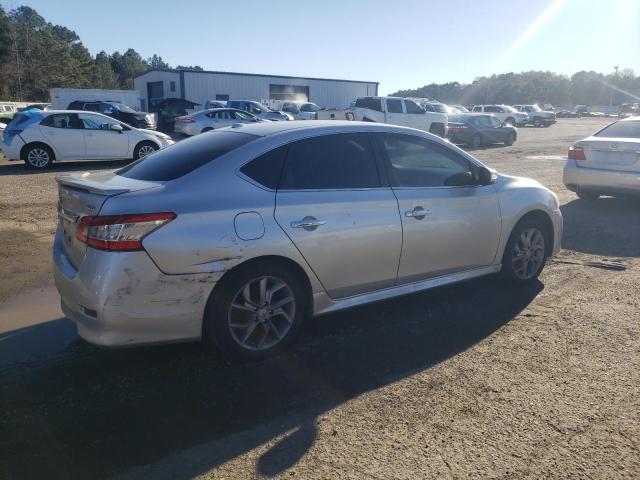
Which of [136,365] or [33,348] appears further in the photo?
[33,348]

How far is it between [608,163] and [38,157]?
1288cm

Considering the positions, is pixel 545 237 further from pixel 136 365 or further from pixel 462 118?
pixel 462 118

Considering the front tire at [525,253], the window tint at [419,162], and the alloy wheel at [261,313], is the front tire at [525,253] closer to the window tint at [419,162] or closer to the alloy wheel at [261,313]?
the window tint at [419,162]

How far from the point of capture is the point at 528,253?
17.3 feet

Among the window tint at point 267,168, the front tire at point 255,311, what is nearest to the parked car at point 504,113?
the window tint at point 267,168

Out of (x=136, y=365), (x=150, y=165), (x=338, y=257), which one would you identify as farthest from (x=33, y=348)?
(x=338, y=257)

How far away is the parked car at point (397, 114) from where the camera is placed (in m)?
22.0

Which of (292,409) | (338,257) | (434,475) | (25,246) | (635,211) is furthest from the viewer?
(635,211)

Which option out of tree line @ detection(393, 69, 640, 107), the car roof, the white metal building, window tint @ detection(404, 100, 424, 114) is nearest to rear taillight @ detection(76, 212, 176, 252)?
the car roof

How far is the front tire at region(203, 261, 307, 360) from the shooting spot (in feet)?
11.5

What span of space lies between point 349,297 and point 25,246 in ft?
15.4

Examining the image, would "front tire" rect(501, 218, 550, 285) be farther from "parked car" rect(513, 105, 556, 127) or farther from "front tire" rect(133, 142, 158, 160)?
"parked car" rect(513, 105, 556, 127)

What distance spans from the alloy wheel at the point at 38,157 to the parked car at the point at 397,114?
12.3 metres

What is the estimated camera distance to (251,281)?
357 cm
